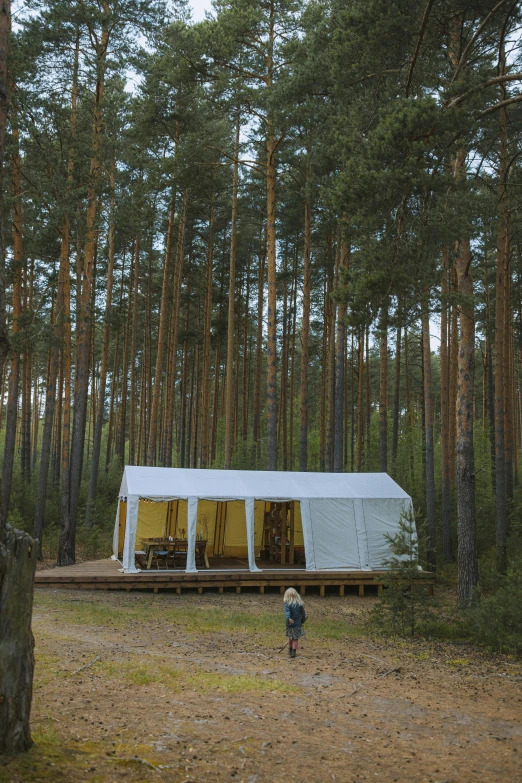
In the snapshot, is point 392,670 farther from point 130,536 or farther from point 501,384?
point 501,384

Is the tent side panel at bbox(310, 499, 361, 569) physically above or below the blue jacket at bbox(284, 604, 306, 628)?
above

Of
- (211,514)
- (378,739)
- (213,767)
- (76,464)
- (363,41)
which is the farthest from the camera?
(211,514)

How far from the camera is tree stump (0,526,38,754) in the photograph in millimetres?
3562

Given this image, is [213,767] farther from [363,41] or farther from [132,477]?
[132,477]

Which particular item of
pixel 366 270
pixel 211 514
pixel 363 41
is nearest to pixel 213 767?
pixel 366 270

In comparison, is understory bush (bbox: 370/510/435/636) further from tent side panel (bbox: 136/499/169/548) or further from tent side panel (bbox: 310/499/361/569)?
tent side panel (bbox: 136/499/169/548)

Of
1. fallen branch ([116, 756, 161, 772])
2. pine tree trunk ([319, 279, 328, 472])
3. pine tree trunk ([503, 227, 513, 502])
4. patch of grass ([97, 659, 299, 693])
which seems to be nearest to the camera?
fallen branch ([116, 756, 161, 772])

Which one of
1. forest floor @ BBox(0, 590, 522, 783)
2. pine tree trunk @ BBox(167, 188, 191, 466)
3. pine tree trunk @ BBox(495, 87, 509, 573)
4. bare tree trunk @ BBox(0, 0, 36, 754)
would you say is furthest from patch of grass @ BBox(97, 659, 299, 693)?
pine tree trunk @ BBox(167, 188, 191, 466)

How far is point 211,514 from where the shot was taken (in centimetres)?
1716

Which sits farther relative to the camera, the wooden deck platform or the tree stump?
the wooden deck platform

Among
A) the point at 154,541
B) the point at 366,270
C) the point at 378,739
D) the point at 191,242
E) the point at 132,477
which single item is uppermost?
the point at 191,242

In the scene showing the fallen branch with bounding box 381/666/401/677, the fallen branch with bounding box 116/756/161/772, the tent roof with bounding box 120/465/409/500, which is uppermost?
the tent roof with bounding box 120/465/409/500

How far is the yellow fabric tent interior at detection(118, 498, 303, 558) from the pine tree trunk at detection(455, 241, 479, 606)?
6.76m

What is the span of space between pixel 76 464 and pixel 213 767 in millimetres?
11493
